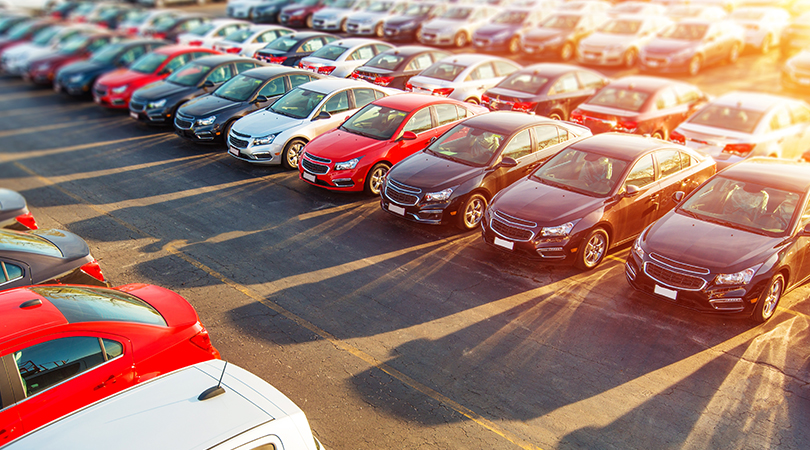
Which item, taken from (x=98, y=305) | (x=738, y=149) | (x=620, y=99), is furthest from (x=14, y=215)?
(x=738, y=149)

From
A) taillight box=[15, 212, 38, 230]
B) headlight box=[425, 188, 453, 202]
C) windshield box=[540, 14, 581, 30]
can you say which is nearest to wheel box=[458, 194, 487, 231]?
headlight box=[425, 188, 453, 202]

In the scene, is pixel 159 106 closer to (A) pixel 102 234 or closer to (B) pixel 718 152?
(A) pixel 102 234

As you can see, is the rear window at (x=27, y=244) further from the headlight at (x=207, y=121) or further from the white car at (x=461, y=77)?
the white car at (x=461, y=77)

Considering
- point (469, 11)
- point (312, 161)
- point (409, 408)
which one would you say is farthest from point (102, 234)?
point (469, 11)

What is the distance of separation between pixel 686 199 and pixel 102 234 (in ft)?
30.9

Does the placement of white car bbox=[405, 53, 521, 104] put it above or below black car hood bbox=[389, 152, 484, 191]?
above

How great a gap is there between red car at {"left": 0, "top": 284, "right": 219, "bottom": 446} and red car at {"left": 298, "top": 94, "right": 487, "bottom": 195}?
592 centimetres

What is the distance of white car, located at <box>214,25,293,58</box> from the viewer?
69.0 ft

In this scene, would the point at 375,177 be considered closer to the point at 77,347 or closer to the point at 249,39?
the point at 77,347

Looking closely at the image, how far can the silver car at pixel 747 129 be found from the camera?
40.3 feet

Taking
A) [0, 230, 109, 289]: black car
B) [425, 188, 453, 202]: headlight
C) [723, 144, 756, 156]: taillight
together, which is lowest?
[723, 144, 756, 156]: taillight

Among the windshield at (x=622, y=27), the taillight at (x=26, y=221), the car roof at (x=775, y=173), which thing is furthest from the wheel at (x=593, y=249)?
the windshield at (x=622, y=27)

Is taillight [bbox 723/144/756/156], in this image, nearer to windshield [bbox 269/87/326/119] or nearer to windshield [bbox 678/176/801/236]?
windshield [bbox 678/176/801/236]

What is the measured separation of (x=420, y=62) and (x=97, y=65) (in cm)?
1158
